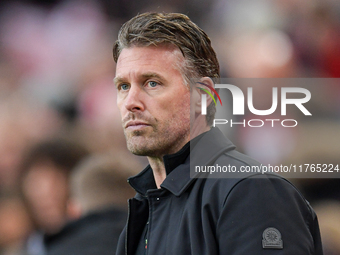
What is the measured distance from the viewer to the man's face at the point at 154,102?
3.43ft

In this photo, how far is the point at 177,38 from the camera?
3.66ft

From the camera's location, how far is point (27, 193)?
2338mm

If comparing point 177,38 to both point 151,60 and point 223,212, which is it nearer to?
point 151,60

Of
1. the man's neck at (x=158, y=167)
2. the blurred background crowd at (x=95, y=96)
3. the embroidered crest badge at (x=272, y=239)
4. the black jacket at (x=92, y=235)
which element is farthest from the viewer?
the blurred background crowd at (x=95, y=96)

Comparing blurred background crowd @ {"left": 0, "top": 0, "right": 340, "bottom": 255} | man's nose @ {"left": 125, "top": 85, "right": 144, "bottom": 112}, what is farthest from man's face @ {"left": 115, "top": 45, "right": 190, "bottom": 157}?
blurred background crowd @ {"left": 0, "top": 0, "right": 340, "bottom": 255}

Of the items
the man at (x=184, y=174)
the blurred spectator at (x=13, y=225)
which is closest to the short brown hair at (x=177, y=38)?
the man at (x=184, y=174)

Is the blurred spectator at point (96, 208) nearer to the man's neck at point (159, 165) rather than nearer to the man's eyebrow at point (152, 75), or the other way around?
the man's neck at point (159, 165)

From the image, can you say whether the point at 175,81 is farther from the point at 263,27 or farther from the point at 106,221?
the point at 263,27

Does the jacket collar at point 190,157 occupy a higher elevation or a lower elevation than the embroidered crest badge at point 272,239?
higher

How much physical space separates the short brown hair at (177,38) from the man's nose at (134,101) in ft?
0.48

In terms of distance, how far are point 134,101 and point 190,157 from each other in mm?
212

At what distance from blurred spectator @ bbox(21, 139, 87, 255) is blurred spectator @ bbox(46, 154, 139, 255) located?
71 mm

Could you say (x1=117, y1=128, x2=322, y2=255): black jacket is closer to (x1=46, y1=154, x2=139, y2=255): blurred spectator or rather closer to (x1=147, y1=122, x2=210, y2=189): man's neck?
(x1=147, y1=122, x2=210, y2=189): man's neck

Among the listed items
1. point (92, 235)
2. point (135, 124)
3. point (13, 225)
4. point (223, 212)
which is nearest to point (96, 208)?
point (92, 235)
